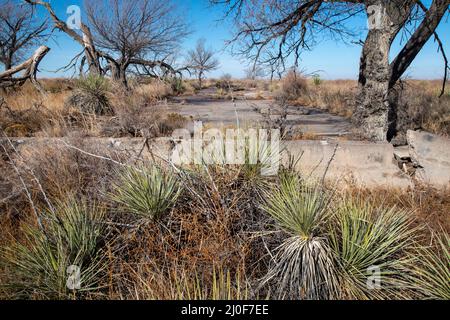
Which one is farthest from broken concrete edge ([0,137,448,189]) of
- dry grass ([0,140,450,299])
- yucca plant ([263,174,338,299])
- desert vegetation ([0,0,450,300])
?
yucca plant ([263,174,338,299])

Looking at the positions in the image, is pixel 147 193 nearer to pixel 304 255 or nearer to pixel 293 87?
pixel 304 255

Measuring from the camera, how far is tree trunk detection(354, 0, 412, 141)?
5297 mm

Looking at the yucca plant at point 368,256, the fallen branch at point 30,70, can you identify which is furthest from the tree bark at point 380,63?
the fallen branch at point 30,70

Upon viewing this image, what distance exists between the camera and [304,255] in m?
2.49

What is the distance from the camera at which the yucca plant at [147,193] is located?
10.2ft

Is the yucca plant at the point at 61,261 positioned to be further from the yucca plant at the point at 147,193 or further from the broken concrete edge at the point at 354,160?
the broken concrete edge at the point at 354,160

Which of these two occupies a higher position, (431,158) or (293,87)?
(293,87)

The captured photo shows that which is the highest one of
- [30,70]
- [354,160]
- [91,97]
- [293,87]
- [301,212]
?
[30,70]

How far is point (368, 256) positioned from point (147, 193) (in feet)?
7.04

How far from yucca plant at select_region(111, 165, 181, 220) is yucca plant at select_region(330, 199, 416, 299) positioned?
1667mm

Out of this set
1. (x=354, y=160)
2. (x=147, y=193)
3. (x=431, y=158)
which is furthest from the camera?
(x=354, y=160)

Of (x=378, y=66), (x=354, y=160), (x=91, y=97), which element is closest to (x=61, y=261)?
(x=354, y=160)

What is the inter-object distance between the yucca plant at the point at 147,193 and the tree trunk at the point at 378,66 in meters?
4.22

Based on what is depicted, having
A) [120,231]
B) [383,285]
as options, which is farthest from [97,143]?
[383,285]
